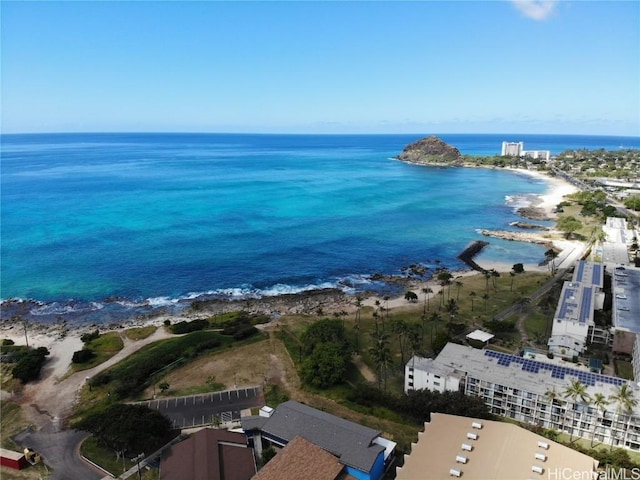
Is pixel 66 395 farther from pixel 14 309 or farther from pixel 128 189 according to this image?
pixel 128 189

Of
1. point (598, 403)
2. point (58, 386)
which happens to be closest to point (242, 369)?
point (58, 386)

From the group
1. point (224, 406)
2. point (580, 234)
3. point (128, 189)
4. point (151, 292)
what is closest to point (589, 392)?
point (224, 406)

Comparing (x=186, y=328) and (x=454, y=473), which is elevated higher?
(x=454, y=473)

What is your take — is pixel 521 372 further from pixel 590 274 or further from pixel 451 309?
pixel 590 274

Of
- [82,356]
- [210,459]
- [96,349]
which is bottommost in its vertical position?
[96,349]

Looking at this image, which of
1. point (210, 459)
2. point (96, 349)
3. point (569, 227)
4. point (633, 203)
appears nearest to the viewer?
point (210, 459)

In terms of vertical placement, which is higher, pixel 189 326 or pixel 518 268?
pixel 518 268

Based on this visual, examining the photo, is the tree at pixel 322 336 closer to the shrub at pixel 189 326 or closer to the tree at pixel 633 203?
the shrub at pixel 189 326

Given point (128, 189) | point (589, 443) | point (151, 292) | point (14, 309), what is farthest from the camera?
point (128, 189)
